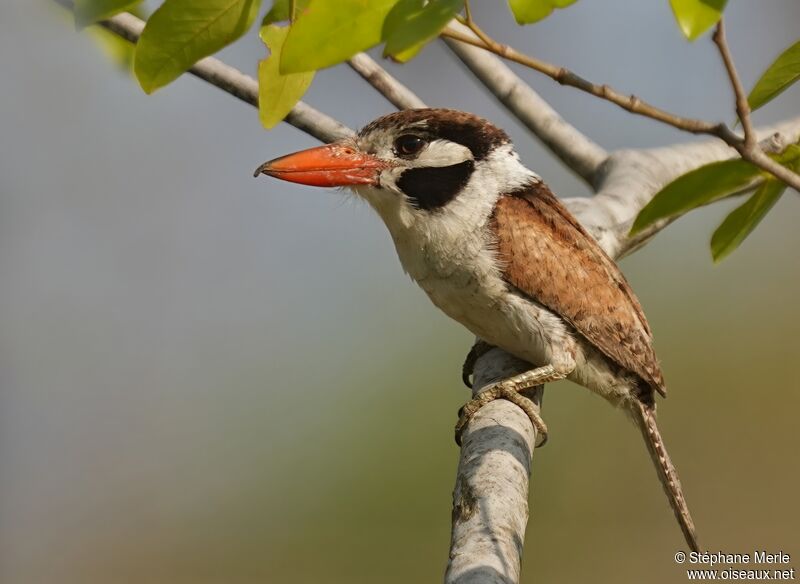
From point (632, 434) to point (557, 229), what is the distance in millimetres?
3423

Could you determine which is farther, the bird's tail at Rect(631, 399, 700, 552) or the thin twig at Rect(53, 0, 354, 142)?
the bird's tail at Rect(631, 399, 700, 552)

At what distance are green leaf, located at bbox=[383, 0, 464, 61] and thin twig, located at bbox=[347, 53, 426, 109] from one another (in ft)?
5.87

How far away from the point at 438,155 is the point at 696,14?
5.34 feet

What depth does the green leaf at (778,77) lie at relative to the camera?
1.49 meters

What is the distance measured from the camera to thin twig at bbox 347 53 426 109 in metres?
Result: 3.07

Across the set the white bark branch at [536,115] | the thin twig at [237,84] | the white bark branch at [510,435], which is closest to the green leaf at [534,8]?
the white bark branch at [510,435]

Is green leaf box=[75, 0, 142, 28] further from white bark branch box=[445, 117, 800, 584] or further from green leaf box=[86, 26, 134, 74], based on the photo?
green leaf box=[86, 26, 134, 74]

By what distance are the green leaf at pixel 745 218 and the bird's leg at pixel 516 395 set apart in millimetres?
892

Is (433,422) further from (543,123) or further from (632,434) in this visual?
(543,123)

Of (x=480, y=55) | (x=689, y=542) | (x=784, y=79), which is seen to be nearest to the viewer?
(x=784, y=79)

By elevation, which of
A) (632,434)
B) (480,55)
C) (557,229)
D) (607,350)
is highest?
(632,434)

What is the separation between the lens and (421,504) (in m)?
5.41

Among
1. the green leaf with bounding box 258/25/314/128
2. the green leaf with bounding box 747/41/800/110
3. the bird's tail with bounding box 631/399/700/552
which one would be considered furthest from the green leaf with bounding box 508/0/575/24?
the bird's tail with bounding box 631/399/700/552

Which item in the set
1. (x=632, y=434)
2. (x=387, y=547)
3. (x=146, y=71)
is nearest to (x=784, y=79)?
→ (x=146, y=71)
